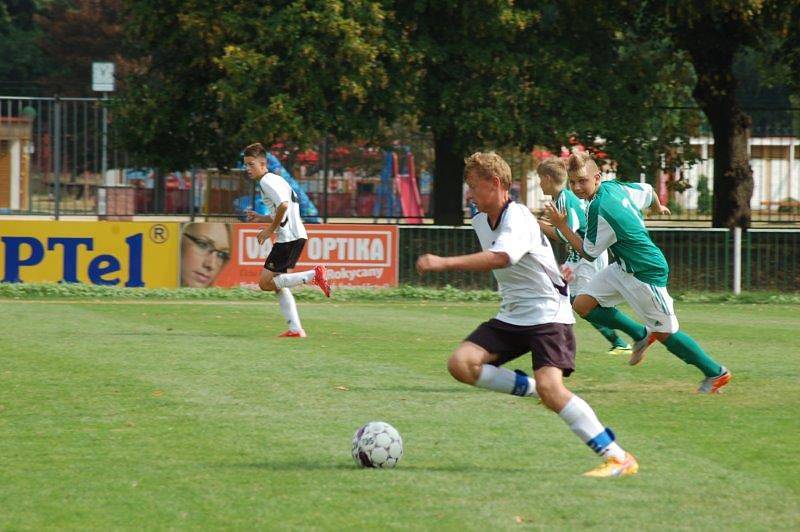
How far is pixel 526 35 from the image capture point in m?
22.8

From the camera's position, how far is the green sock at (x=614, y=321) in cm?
1038

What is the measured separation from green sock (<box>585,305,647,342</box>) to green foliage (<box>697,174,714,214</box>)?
1573 centimetres

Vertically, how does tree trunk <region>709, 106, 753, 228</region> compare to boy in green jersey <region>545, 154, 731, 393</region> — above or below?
above

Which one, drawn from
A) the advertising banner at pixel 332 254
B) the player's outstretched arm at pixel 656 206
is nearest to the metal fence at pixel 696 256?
the advertising banner at pixel 332 254

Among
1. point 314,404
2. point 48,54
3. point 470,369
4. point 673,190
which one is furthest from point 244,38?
point 48,54

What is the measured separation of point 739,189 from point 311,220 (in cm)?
799

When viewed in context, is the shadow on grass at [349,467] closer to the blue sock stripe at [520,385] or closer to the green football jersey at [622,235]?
the blue sock stripe at [520,385]

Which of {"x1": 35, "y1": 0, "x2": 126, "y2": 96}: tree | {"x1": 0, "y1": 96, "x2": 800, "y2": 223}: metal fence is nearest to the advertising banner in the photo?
{"x1": 0, "y1": 96, "x2": 800, "y2": 223}: metal fence

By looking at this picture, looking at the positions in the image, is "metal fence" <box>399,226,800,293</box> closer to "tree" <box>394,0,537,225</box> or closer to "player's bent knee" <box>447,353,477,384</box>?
"tree" <box>394,0,537,225</box>

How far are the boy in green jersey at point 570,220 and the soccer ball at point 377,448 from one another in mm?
2518

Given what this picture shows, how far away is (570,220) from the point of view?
11.1m

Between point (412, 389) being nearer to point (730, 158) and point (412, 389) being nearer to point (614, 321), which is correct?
point (614, 321)

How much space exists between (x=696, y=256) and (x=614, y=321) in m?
11.1

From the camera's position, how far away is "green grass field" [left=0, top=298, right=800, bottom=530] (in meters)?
5.72
